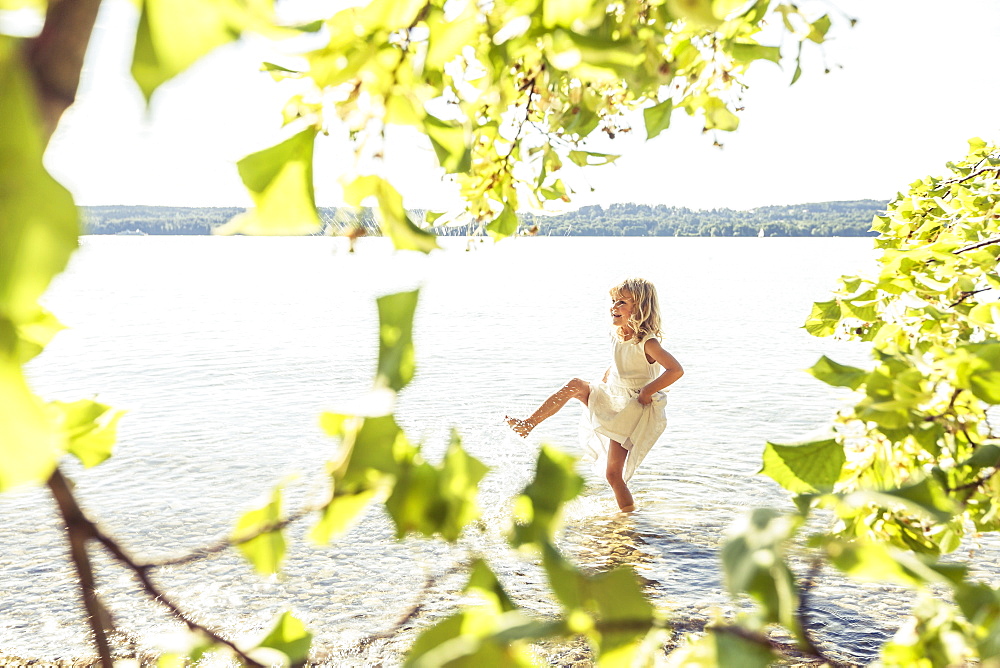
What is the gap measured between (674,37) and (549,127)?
25 centimetres

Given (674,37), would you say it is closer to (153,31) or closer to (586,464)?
(153,31)

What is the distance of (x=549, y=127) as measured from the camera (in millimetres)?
1338

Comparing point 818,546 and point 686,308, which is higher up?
point 818,546

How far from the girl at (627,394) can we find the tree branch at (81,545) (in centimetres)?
640

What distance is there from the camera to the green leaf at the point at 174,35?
→ 31cm

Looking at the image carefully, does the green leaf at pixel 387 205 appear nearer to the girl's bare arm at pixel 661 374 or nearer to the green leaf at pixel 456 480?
the green leaf at pixel 456 480

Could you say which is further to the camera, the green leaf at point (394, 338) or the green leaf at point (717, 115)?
the green leaf at point (717, 115)

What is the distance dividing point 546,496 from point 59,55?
0.35m

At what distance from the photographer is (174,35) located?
310 mm

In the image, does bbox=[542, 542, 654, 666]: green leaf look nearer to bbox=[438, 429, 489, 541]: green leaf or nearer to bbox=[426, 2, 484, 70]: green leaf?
bbox=[438, 429, 489, 541]: green leaf

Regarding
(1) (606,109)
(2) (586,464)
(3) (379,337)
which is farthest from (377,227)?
(2) (586,464)

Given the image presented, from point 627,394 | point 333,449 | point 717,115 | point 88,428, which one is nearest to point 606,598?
point 88,428

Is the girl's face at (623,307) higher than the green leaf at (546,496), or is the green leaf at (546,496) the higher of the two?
the green leaf at (546,496)

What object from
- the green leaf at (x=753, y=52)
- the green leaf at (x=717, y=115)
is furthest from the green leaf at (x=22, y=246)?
the green leaf at (x=717, y=115)
